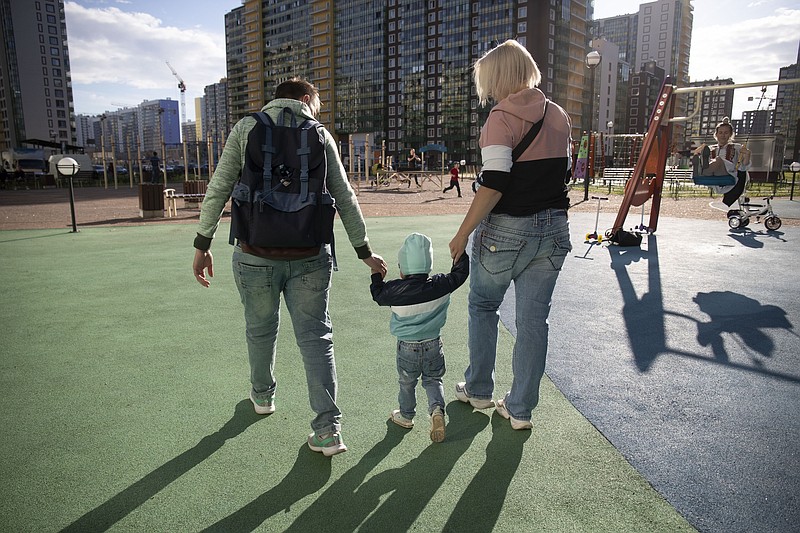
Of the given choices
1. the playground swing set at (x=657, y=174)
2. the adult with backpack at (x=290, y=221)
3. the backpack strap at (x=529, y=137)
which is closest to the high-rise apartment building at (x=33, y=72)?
the playground swing set at (x=657, y=174)

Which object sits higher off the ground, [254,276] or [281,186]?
[281,186]

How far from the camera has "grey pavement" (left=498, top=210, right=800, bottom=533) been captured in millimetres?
2648

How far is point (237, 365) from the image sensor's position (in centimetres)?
425

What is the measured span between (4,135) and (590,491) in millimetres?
156170

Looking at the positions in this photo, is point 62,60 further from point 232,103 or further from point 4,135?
point 232,103

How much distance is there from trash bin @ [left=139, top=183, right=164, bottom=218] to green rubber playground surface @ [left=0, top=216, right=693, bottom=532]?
39.2 feet

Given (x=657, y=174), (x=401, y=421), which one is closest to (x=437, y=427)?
(x=401, y=421)

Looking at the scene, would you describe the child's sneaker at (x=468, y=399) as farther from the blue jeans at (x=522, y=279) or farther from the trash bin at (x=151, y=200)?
the trash bin at (x=151, y=200)

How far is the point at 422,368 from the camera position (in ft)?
10.3

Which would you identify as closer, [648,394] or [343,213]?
[343,213]

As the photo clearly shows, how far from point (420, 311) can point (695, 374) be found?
251cm

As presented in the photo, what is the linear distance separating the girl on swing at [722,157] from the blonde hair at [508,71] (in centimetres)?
793

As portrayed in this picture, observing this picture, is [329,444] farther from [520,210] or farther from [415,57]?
[415,57]

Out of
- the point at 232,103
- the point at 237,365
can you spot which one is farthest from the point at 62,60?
the point at 237,365
